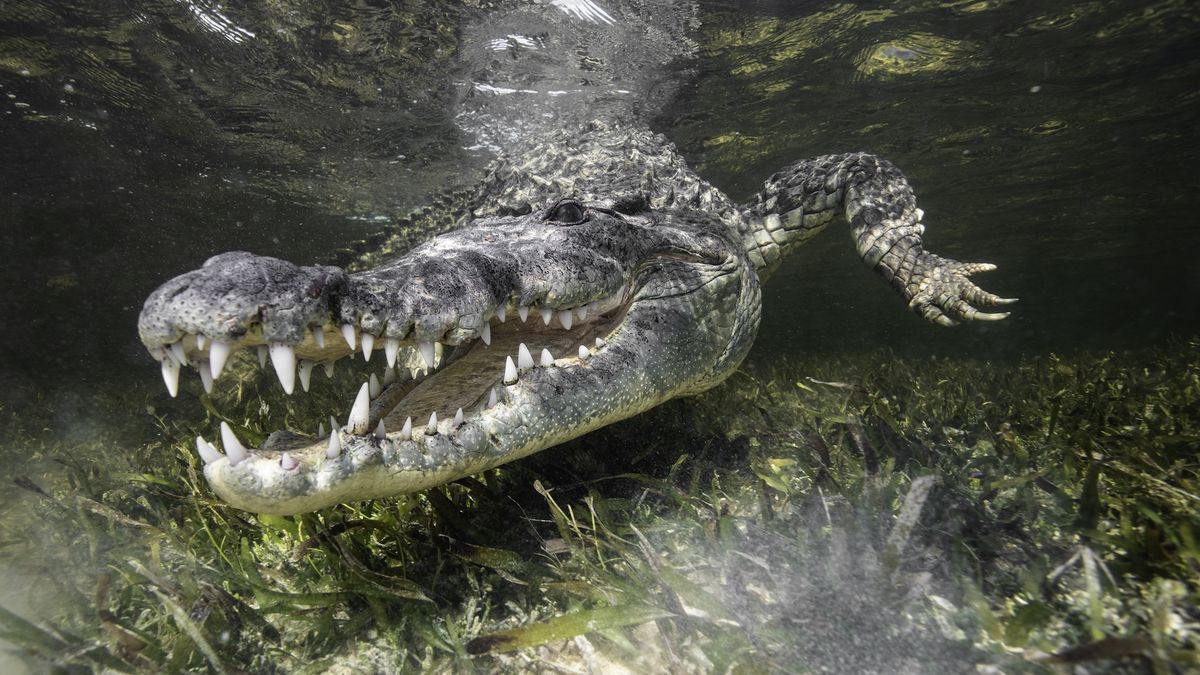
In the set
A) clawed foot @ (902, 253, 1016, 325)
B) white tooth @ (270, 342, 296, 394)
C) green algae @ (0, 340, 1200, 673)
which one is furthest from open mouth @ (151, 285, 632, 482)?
clawed foot @ (902, 253, 1016, 325)

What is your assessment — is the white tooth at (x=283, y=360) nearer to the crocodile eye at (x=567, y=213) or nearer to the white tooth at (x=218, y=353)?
the white tooth at (x=218, y=353)

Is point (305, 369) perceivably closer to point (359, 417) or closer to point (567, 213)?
point (359, 417)

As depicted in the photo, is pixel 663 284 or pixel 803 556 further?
pixel 663 284

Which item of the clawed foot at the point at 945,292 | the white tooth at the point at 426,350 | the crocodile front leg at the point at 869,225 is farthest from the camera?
the crocodile front leg at the point at 869,225

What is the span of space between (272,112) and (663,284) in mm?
8716

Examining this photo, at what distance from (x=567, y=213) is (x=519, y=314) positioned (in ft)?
2.51

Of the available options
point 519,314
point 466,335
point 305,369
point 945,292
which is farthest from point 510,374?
point 945,292

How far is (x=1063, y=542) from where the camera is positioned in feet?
5.55

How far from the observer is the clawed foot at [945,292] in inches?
128

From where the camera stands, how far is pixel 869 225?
4031 millimetres

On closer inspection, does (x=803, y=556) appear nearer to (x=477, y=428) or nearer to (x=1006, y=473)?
(x=477, y=428)

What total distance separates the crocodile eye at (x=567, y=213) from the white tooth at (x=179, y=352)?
1583 millimetres

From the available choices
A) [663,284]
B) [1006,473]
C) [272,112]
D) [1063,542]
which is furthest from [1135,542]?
[272,112]

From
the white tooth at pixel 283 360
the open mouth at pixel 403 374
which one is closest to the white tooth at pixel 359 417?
the open mouth at pixel 403 374
